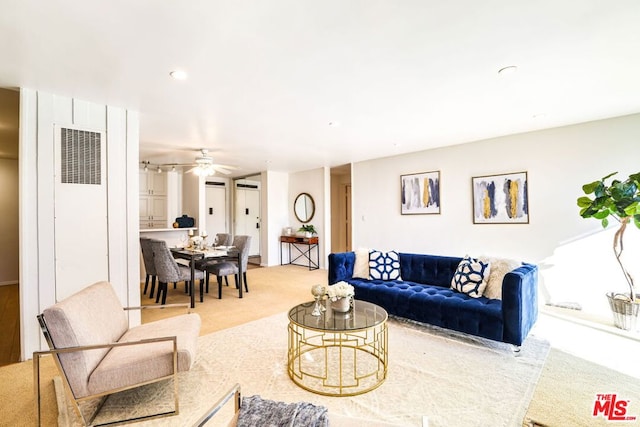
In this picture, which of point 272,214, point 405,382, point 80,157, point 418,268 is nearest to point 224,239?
point 272,214

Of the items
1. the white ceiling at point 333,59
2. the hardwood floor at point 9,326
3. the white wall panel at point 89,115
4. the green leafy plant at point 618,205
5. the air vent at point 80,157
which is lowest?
the hardwood floor at point 9,326

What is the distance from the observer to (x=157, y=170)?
23.0ft

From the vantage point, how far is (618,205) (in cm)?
312

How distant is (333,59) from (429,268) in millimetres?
2750

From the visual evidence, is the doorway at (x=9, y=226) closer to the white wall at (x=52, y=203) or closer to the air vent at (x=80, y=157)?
the white wall at (x=52, y=203)

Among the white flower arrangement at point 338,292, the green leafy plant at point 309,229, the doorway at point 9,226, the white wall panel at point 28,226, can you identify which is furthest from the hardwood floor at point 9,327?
the green leafy plant at point 309,229

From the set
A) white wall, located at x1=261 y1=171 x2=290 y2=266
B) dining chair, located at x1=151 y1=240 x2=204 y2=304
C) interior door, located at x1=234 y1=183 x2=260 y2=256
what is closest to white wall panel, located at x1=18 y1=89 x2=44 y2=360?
dining chair, located at x1=151 y1=240 x2=204 y2=304

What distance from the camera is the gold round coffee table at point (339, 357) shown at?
7.16ft

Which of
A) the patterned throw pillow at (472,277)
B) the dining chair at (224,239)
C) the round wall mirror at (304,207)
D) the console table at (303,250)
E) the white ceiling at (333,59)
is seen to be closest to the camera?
the white ceiling at (333,59)

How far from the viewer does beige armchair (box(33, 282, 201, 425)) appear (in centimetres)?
172

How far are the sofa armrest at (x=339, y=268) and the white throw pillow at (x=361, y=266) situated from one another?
0.07 m

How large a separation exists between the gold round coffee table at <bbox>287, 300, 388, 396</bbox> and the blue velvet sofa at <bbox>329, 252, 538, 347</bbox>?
70 cm

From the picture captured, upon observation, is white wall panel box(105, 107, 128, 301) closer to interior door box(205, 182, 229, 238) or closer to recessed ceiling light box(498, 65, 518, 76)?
recessed ceiling light box(498, 65, 518, 76)

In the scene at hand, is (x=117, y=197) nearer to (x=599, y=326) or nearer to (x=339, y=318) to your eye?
(x=339, y=318)
